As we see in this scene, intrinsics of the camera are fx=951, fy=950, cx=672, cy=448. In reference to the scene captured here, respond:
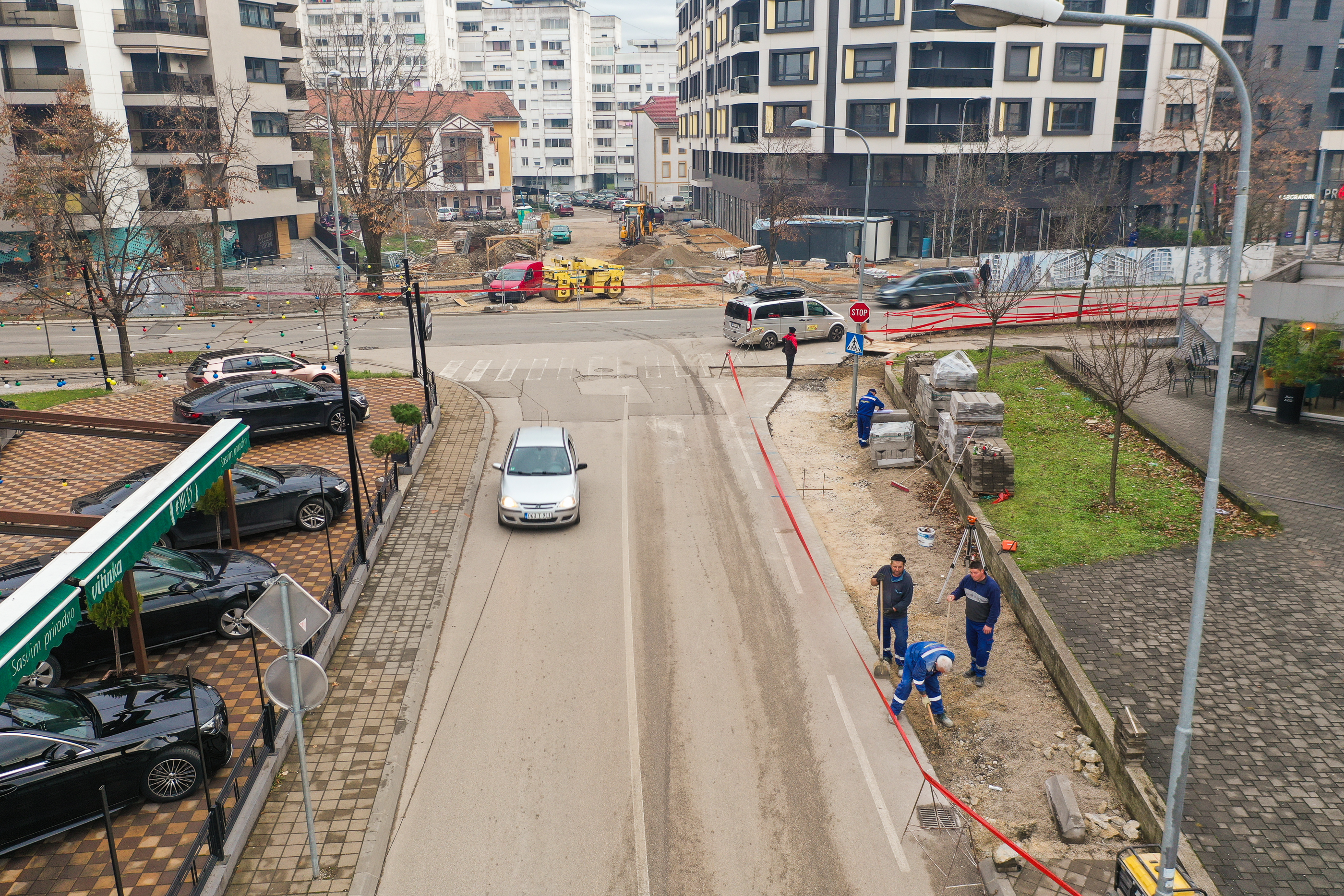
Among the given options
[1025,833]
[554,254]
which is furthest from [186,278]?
[1025,833]

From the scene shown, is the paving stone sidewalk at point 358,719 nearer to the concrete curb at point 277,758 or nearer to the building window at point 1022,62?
the concrete curb at point 277,758

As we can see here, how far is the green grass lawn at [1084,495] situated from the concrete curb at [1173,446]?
0.17 m

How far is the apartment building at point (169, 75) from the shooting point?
4528 centimetres

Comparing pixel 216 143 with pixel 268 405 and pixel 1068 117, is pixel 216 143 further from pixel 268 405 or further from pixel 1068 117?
pixel 1068 117

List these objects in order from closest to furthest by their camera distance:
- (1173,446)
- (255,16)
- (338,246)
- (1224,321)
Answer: (1224,321) < (1173,446) < (338,246) < (255,16)

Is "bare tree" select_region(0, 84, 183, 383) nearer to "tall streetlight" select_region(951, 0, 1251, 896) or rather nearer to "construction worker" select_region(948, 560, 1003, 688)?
"construction worker" select_region(948, 560, 1003, 688)

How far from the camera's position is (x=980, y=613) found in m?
11.9

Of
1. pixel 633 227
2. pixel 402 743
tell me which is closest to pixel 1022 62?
pixel 633 227

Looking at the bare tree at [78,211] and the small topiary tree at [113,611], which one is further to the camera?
the bare tree at [78,211]

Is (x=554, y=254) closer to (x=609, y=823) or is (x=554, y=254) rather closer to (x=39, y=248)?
(x=39, y=248)

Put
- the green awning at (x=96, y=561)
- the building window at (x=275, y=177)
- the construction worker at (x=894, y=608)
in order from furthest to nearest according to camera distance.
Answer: the building window at (x=275, y=177) < the construction worker at (x=894, y=608) < the green awning at (x=96, y=561)

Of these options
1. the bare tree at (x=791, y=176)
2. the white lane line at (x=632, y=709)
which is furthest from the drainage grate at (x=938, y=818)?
the bare tree at (x=791, y=176)

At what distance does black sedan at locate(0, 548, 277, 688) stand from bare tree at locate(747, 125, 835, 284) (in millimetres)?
41128

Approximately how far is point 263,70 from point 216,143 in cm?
911
